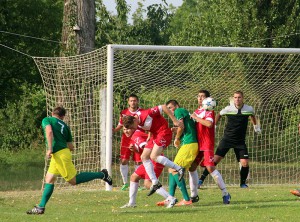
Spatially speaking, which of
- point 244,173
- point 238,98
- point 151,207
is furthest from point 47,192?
point 244,173

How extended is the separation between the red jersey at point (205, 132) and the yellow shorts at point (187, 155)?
0.91 ft

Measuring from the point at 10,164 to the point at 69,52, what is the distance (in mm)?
10949

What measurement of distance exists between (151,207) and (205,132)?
5.24 ft

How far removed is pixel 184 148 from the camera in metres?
14.1

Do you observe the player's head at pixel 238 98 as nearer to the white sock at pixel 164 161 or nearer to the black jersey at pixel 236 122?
the black jersey at pixel 236 122

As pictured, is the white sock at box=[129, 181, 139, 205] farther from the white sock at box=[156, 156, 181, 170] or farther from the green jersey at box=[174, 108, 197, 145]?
the green jersey at box=[174, 108, 197, 145]

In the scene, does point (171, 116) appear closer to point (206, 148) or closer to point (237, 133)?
point (206, 148)

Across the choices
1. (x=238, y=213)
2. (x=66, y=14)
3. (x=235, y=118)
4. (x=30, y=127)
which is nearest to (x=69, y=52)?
(x=66, y=14)

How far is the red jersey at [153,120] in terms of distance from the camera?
13.4 m

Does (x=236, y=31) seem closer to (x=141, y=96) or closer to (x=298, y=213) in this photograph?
(x=141, y=96)

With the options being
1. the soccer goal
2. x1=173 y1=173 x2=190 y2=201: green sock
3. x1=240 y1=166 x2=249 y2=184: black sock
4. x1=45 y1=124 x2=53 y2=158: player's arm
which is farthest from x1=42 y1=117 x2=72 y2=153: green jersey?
x1=240 y1=166 x2=249 y2=184: black sock


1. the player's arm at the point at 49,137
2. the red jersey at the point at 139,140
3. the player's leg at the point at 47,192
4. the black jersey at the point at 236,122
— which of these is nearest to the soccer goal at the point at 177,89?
the red jersey at the point at 139,140

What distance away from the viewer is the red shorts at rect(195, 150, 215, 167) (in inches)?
557

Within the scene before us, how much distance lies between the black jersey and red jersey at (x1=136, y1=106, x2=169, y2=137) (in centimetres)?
366
